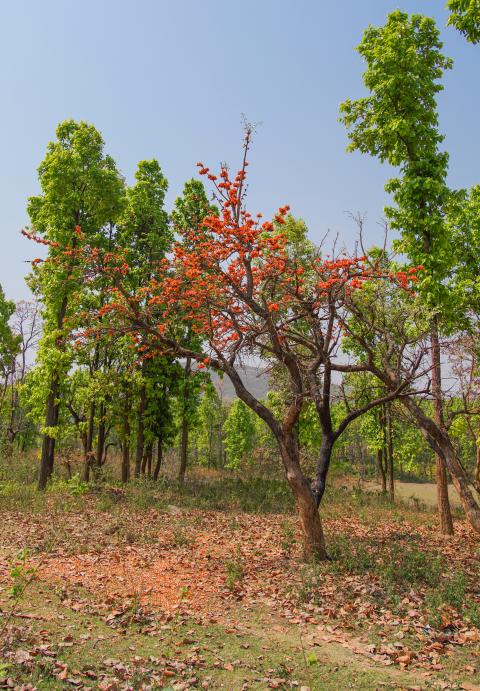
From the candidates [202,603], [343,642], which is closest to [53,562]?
[202,603]

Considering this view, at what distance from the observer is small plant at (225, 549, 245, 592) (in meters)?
10.0

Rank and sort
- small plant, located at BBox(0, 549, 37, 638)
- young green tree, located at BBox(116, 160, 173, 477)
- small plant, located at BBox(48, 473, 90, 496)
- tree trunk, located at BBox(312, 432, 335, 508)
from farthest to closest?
young green tree, located at BBox(116, 160, 173, 477) → small plant, located at BBox(48, 473, 90, 496) → tree trunk, located at BBox(312, 432, 335, 508) → small plant, located at BBox(0, 549, 37, 638)

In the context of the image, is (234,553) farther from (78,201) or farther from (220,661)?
(78,201)

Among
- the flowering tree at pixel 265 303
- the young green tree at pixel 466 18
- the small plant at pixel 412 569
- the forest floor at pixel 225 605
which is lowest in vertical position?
the forest floor at pixel 225 605

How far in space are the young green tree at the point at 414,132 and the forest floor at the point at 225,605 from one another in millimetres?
5165

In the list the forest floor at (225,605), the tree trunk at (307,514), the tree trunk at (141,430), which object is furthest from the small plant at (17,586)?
the tree trunk at (141,430)

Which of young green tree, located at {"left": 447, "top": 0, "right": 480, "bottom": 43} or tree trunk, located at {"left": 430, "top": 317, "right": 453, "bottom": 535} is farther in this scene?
tree trunk, located at {"left": 430, "top": 317, "right": 453, "bottom": 535}

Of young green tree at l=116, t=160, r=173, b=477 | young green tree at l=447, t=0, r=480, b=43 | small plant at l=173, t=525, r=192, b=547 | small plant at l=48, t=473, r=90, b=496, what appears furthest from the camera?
young green tree at l=116, t=160, r=173, b=477

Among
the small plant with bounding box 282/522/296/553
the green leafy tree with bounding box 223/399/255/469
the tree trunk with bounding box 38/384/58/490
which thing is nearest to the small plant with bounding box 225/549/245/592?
the small plant with bounding box 282/522/296/553

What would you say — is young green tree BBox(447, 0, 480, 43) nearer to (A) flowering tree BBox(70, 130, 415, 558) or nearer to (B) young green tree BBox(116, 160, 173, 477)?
(A) flowering tree BBox(70, 130, 415, 558)

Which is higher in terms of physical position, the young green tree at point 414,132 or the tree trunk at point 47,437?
the young green tree at point 414,132

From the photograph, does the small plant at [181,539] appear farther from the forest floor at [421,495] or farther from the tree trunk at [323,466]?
the forest floor at [421,495]

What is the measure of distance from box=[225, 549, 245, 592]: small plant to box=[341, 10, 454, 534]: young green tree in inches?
268

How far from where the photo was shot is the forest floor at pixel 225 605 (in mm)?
6379
